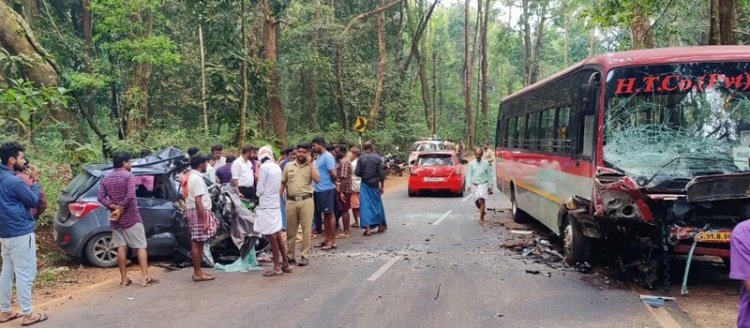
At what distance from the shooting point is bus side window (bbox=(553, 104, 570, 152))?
8523mm

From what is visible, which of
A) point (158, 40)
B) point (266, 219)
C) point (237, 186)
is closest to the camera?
point (266, 219)

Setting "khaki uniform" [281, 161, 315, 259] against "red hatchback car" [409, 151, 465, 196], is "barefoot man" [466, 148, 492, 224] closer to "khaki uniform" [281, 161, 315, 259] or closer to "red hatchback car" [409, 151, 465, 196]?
"red hatchback car" [409, 151, 465, 196]

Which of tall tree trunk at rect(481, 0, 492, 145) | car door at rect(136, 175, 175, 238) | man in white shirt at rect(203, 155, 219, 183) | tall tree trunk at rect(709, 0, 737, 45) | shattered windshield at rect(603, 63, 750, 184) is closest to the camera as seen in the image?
shattered windshield at rect(603, 63, 750, 184)

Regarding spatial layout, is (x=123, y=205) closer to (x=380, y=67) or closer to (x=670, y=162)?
(x=670, y=162)

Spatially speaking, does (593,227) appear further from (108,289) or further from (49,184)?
(49,184)

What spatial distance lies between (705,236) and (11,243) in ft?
23.3

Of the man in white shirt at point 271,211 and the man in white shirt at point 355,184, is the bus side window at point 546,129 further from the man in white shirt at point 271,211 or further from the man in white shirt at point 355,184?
the man in white shirt at point 271,211

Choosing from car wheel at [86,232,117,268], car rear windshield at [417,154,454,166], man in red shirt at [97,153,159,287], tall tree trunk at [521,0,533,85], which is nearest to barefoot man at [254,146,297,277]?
man in red shirt at [97,153,159,287]

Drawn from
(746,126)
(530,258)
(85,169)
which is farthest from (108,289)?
(746,126)

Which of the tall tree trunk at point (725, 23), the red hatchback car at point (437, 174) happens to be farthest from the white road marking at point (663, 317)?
the red hatchback car at point (437, 174)

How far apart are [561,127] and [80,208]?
23.6ft

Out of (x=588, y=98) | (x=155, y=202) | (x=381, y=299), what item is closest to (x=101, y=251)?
(x=155, y=202)

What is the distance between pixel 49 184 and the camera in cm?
1095

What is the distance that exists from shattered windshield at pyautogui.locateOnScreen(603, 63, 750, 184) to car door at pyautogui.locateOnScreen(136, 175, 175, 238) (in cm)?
635
